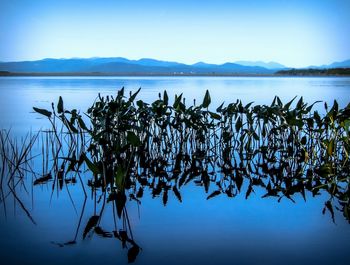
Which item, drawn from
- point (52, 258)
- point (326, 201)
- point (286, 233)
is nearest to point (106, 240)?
point (52, 258)

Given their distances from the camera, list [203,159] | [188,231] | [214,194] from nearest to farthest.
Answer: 1. [188,231]
2. [214,194]
3. [203,159]

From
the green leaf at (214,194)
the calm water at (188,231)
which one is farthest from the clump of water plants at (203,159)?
the calm water at (188,231)

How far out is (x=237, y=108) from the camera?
19.5 feet

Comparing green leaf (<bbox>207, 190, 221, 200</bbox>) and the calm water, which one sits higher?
the calm water

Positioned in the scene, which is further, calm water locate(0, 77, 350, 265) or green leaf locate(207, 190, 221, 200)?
green leaf locate(207, 190, 221, 200)

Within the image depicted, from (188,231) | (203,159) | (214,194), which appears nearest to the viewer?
(188,231)

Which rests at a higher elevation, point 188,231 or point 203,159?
point 188,231

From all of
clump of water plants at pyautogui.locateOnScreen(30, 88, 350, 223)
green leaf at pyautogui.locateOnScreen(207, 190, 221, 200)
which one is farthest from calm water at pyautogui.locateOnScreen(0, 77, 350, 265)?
clump of water plants at pyautogui.locateOnScreen(30, 88, 350, 223)

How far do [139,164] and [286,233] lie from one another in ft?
8.55

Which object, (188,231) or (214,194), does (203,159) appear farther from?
(188,231)

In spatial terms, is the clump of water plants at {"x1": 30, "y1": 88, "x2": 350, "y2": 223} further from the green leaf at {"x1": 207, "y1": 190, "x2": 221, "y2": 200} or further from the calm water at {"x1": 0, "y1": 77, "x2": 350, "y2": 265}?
the calm water at {"x1": 0, "y1": 77, "x2": 350, "y2": 265}

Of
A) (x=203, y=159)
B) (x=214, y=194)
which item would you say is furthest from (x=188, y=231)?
(x=203, y=159)

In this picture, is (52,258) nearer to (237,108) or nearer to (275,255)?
(275,255)

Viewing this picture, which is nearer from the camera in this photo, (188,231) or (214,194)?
(188,231)
